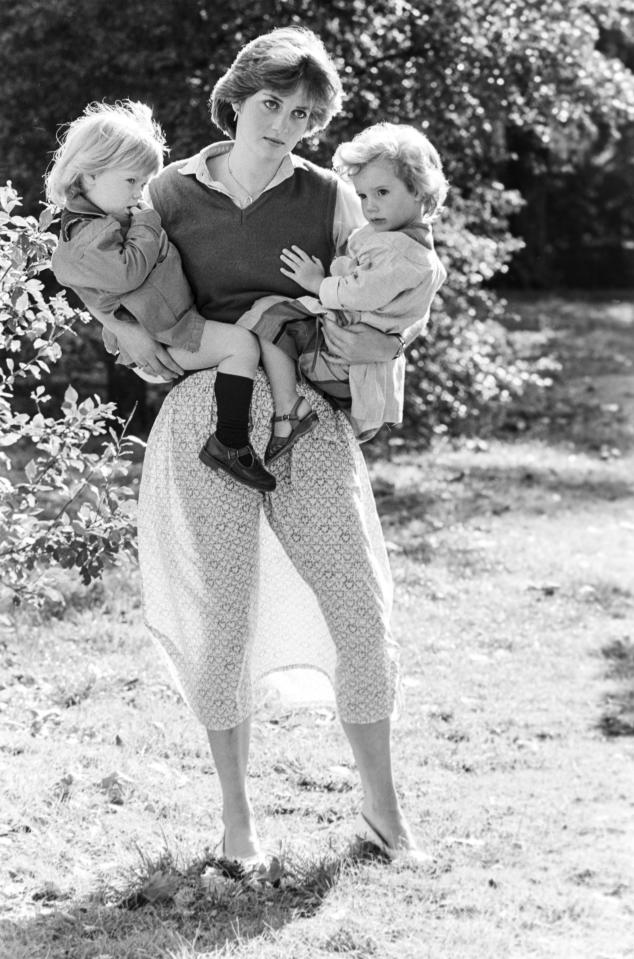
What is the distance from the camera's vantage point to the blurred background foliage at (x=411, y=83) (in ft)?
28.6

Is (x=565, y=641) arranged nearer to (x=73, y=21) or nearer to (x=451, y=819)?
(x=451, y=819)

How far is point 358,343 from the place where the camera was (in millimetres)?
3234

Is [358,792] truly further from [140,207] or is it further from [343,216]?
[140,207]

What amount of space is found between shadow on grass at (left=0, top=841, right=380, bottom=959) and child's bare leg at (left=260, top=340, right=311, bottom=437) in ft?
3.56

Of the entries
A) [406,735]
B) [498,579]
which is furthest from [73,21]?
[406,735]

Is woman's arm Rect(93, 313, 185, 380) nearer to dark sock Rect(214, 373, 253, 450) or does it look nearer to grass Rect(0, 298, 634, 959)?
dark sock Rect(214, 373, 253, 450)

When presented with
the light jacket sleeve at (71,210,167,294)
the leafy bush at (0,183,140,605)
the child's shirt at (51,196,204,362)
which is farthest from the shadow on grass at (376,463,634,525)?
the light jacket sleeve at (71,210,167,294)

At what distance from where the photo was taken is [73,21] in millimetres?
8766

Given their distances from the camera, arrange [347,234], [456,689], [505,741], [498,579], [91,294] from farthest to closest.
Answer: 1. [498,579]
2. [456,689]
3. [505,741]
4. [347,234]
5. [91,294]

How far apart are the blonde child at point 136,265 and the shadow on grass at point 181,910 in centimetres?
97

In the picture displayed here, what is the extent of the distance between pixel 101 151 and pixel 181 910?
1763 millimetres

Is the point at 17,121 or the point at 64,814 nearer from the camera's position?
the point at 64,814

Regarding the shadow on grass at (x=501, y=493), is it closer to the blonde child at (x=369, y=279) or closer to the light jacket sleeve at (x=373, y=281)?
the blonde child at (x=369, y=279)

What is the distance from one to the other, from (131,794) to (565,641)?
2.43 meters
